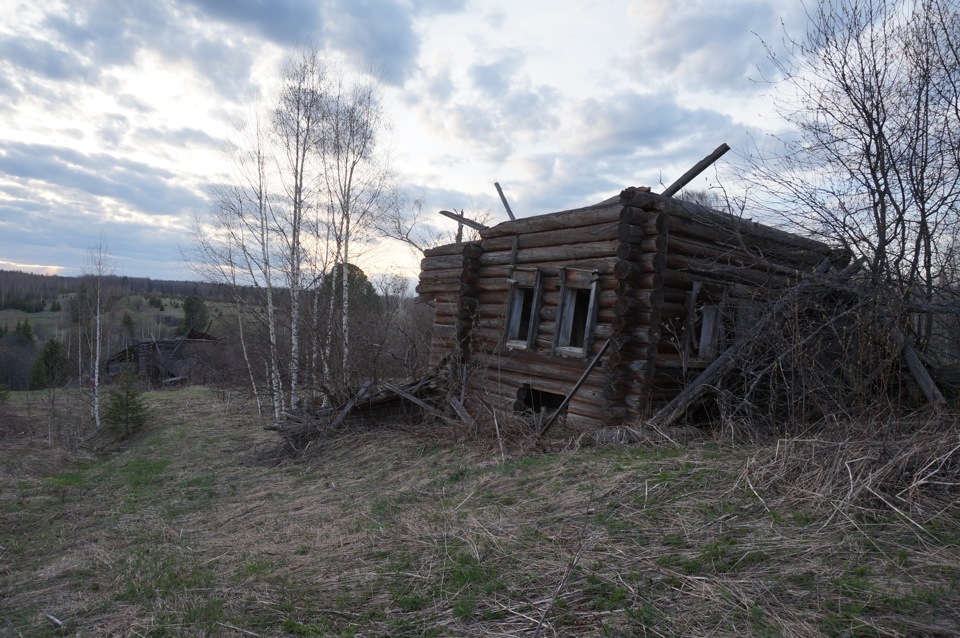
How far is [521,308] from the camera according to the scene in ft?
36.7

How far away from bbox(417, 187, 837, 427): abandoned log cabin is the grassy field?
5.84ft

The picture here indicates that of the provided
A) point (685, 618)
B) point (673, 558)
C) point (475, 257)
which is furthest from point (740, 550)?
point (475, 257)

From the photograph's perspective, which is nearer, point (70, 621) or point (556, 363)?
point (70, 621)

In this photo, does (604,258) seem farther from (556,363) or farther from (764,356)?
(764,356)

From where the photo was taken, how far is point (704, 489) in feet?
16.6

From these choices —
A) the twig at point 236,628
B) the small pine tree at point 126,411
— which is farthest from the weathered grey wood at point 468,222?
the small pine tree at point 126,411

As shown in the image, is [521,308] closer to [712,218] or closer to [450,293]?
[450,293]

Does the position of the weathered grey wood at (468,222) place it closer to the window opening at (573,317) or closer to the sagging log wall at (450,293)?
the sagging log wall at (450,293)

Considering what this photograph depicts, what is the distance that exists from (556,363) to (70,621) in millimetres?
7065

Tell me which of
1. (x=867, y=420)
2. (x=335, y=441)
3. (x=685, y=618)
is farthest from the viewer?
(x=335, y=441)

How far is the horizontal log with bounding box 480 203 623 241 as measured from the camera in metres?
9.27

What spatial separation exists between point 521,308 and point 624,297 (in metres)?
2.70

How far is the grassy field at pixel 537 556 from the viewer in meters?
3.33

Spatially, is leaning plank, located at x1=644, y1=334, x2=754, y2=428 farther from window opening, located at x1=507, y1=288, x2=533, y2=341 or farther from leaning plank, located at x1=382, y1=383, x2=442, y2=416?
leaning plank, located at x1=382, y1=383, x2=442, y2=416
